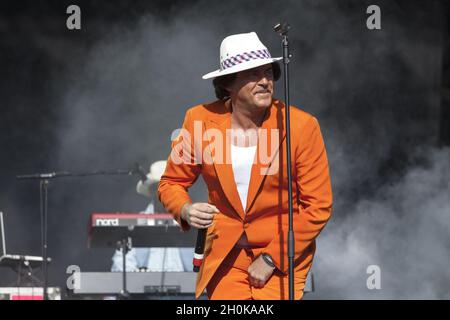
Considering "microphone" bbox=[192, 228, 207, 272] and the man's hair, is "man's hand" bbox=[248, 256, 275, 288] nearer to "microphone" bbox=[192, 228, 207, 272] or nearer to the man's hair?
"microphone" bbox=[192, 228, 207, 272]

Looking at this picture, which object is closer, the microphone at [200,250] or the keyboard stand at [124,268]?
the microphone at [200,250]

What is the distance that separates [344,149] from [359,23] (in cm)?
126

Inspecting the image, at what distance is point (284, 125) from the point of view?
3783mm

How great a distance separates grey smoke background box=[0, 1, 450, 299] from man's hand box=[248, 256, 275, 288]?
5.29 m

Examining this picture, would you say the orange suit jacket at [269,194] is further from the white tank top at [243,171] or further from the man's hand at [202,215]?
the man's hand at [202,215]

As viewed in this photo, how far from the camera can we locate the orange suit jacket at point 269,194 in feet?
12.1

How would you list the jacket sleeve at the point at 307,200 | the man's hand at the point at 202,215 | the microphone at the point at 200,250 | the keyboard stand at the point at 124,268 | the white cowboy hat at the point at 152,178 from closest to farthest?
the man's hand at the point at 202,215 → the jacket sleeve at the point at 307,200 → the microphone at the point at 200,250 → the keyboard stand at the point at 124,268 → the white cowboy hat at the point at 152,178

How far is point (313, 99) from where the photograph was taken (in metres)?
9.07

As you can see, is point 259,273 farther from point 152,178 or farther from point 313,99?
point 313,99

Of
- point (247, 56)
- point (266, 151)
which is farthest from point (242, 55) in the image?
point (266, 151)

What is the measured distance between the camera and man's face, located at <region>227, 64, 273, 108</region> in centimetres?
374

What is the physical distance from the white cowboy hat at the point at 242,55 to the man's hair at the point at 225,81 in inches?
2.0

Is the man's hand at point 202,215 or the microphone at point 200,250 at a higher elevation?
the man's hand at point 202,215

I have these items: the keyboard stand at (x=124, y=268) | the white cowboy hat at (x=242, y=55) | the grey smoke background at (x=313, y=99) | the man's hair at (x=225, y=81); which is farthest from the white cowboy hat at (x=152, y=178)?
the white cowboy hat at (x=242, y=55)
